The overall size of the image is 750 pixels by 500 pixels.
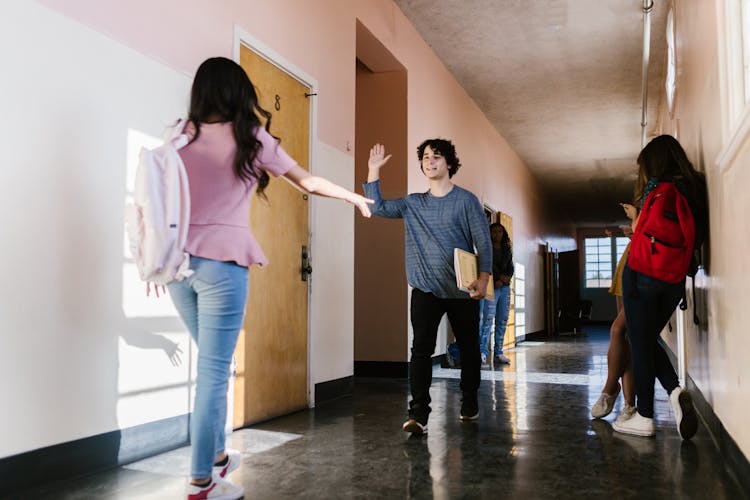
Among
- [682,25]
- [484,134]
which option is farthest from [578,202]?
[682,25]

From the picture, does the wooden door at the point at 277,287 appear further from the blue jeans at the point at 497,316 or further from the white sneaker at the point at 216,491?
the blue jeans at the point at 497,316

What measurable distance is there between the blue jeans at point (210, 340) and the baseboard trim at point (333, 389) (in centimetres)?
223

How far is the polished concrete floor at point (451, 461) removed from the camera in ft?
7.22

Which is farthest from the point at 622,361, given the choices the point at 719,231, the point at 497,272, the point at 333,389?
the point at 497,272

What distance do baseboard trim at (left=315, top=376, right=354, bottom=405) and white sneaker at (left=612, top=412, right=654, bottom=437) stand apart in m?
1.82

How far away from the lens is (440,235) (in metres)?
3.23

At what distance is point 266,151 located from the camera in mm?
2045

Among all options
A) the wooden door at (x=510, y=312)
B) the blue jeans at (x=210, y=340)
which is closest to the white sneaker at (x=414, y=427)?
the blue jeans at (x=210, y=340)

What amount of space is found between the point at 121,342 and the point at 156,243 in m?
0.97

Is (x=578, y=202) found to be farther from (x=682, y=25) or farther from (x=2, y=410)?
(x=2, y=410)

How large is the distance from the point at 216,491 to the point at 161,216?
2.85 feet

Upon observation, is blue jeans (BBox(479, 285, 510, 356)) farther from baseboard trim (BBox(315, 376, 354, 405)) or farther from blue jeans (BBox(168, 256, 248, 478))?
blue jeans (BBox(168, 256, 248, 478))

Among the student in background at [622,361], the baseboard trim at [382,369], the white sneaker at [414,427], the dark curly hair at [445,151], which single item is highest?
the dark curly hair at [445,151]

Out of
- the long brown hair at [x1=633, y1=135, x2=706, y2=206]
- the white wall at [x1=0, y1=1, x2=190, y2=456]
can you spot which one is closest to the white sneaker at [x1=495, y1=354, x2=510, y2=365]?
the long brown hair at [x1=633, y1=135, x2=706, y2=206]
